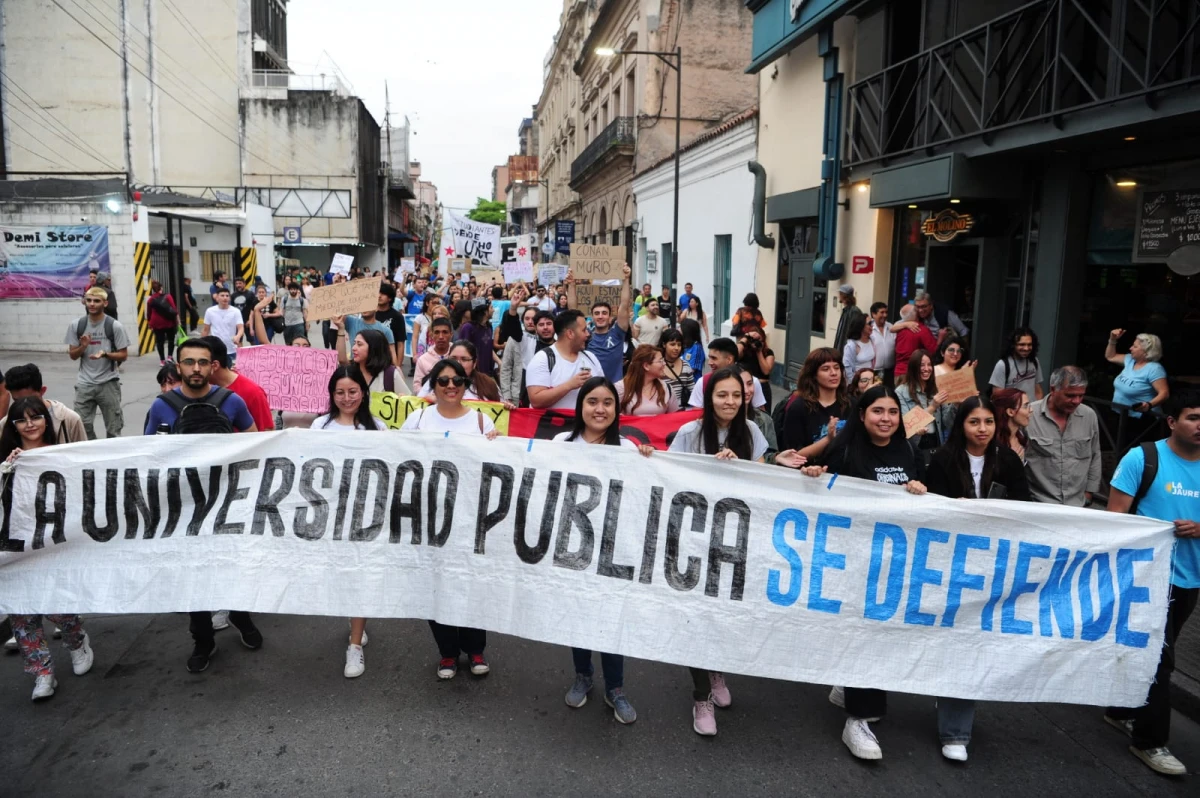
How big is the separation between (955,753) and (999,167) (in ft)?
26.8

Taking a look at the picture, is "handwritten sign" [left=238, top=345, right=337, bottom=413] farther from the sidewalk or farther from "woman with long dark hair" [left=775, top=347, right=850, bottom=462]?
"woman with long dark hair" [left=775, top=347, right=850, bottom=462]

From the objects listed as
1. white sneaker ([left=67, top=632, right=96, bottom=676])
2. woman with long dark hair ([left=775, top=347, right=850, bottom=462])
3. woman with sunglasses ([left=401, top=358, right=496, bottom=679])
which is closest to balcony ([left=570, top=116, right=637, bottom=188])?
woman with long dark hair ([left=775, top=347, right=850, bottom=462])

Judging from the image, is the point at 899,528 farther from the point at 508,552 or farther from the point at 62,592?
the point at 62,592

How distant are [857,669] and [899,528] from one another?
65 cm

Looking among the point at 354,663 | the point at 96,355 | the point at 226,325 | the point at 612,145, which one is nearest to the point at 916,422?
the point at 354,663

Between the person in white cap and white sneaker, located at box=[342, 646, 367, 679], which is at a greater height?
the person in white cap

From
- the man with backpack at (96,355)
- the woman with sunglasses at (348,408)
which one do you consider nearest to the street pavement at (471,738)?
the woman with sunglasses at (348,408)

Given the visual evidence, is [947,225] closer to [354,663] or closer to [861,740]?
[861,740]

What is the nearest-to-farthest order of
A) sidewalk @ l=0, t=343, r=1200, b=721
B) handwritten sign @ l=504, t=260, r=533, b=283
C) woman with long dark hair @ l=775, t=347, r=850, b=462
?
1. sidewalk @ l=0, t=343, r=1200, b=721
2. woman with long dark hair @ l=775, t=347, r=850, b=462
3. handwritten sign @ l=504, t=260, r=533, b=283

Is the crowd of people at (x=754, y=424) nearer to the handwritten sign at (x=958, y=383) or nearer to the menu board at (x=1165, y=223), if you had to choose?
the handwritten sign at (x=958, y=383)

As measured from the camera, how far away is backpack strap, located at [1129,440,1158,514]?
3895mm

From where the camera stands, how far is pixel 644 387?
6320 mm

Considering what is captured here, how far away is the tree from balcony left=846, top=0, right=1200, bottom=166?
116324mm

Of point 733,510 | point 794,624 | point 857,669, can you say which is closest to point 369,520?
point 733,510
